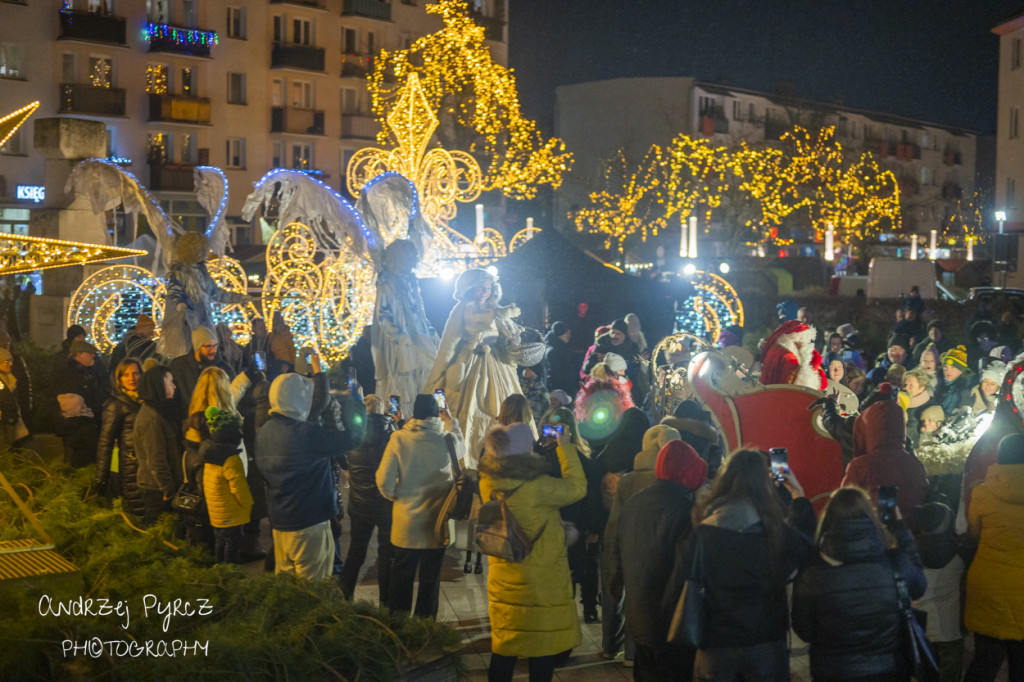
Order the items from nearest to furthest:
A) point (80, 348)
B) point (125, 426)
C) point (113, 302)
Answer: point (125, 426) → point (80, 348) → point (113, 302)

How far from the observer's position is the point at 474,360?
846 cm

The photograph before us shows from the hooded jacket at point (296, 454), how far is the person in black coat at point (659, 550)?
2185mm

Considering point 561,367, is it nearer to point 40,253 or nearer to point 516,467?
point 516,467

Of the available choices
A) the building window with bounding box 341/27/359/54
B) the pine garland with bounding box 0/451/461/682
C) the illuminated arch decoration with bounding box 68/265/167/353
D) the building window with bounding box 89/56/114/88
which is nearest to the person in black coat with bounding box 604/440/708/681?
the pine garland with bounding box 0/451/461/682

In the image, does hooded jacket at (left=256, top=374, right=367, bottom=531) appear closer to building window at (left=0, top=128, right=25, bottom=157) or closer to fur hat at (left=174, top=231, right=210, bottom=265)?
fur hat at (left=174, top=231, right=210, bottom=265)

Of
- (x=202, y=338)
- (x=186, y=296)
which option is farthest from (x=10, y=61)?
(x=202, y=338)

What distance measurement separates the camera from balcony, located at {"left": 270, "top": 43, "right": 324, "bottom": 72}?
41.3 m

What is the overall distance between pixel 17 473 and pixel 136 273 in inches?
217

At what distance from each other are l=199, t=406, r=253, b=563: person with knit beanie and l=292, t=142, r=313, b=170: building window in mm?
36592

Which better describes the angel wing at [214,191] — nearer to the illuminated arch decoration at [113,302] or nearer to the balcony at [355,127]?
the illuminated arch decoration at [113,302]

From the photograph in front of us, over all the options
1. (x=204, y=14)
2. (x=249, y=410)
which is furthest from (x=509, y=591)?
(x=204, y=14)

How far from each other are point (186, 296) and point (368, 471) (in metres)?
4.26

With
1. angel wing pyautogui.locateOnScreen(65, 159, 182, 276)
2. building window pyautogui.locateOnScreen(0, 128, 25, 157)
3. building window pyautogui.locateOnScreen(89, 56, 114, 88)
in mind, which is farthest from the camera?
building window pyautogui.locateOnScreen(89, 56, 114, 88)

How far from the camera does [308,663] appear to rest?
14.4 feet
